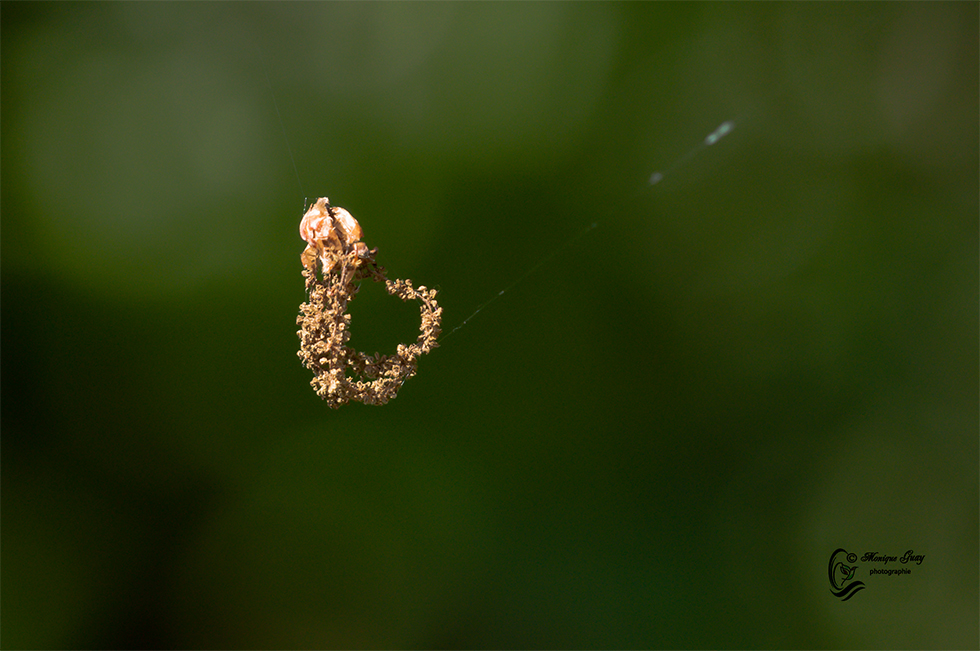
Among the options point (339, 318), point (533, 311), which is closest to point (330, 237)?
point (339, 318)

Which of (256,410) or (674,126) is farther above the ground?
(674,126)

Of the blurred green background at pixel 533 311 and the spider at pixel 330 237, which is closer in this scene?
the spider at pixel 330 237

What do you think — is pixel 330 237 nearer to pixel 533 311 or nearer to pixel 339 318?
pixel 339 318

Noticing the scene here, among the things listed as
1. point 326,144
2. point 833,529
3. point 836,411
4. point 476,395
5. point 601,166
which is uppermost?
point 326,144

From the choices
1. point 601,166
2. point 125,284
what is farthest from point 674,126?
point 125,284

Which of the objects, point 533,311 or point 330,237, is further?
point 533,311

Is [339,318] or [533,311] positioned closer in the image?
[339,318]

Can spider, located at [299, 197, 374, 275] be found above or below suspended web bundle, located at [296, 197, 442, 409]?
above

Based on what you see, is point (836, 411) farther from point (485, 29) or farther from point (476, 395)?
point (485, 29)
